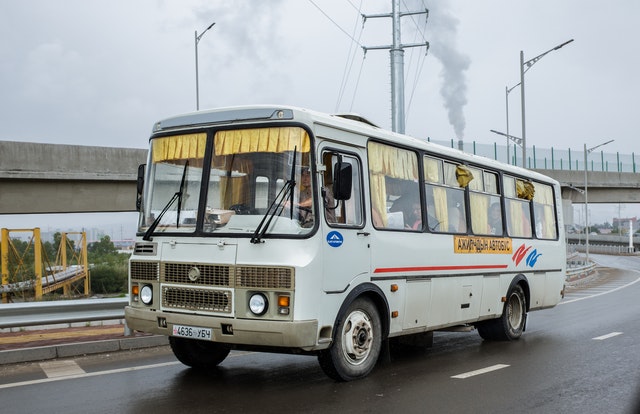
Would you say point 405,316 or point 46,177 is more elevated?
point 46,177

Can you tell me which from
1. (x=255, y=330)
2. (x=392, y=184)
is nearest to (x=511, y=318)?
(x=392, y=184)

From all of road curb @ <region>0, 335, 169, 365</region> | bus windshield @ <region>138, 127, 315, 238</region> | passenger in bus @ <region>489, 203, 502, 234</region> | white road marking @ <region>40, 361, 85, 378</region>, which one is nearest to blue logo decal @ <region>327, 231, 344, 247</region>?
bus windshield @ <region>138, 127, 315, 238</region>

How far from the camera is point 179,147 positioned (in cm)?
811

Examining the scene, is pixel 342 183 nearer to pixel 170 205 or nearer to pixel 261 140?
pixel 261 140

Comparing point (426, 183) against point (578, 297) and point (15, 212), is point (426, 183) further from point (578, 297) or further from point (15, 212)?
point (15, 212)

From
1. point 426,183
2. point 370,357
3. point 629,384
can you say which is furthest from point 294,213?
point 629,384

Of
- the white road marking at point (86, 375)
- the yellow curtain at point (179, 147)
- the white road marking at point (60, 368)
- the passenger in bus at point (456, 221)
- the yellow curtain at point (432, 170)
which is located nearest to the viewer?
the white road marking at point (86, 375)

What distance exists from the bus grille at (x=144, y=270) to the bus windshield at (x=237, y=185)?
0.35 metres

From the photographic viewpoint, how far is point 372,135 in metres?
8.61

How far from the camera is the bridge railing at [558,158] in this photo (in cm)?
4450

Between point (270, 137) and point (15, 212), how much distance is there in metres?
20.5

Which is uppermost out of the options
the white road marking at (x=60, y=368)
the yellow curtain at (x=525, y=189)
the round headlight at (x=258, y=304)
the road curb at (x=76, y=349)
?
the yellow curtain at (x=525, y=189)

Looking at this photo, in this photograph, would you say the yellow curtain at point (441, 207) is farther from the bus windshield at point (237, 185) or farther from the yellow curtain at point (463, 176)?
the bus windshield at point (237, 185)

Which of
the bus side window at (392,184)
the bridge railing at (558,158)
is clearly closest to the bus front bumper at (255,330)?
the bus side window at (392,184)
